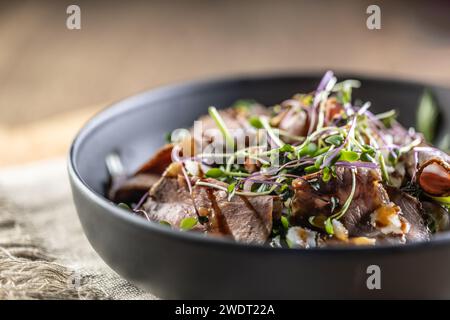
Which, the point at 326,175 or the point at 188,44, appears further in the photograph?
the point at 188,44

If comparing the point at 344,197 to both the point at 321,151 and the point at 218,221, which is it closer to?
the point at 321,151

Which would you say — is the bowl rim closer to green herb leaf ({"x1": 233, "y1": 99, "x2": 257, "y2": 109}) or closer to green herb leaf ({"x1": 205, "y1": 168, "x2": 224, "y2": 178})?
green herb leaf ({"x1": 233, "y1": 99, "x2": 257, "y2": 109})

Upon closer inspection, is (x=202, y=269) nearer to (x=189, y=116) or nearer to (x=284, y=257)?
(x=284, y=257)

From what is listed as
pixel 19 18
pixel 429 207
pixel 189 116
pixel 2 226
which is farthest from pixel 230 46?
pixel 429 207

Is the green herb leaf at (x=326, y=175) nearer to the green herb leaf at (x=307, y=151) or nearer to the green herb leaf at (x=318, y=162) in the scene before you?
the green herb leaf at (x=318, y=162)

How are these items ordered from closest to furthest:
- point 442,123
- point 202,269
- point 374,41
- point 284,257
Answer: point 284,257 < point 202,269 < point 442,123 < point 374,41

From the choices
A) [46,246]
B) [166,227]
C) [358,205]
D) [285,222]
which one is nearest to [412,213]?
[358,205]

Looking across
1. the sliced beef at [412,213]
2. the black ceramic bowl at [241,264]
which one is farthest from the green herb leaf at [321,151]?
the black ceramic bowl at [241,264]

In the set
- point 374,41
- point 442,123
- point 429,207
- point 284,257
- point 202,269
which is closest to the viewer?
point 284,257
